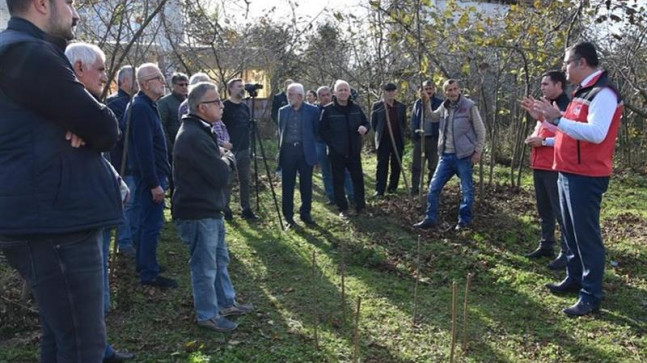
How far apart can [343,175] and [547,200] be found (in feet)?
9.77

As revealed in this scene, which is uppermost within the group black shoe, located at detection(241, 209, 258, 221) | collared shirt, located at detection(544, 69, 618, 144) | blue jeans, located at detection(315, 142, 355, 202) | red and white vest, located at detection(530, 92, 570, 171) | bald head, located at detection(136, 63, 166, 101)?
bald head, located at detection(136, 63, 166, 101)

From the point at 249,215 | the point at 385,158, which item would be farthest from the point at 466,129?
the point at 249,215

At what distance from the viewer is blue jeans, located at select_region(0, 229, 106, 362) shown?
2.15 m

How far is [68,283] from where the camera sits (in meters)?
2.17

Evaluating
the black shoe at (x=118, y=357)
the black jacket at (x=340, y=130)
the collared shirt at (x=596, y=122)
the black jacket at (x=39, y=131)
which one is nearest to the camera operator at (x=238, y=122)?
the black jacket at (x=340, y=130)

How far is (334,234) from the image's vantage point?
23.1ft

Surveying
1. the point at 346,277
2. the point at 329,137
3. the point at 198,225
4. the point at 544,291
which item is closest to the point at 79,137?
the point at 198,225

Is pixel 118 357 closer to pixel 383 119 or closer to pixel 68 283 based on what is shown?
pixel 68 283

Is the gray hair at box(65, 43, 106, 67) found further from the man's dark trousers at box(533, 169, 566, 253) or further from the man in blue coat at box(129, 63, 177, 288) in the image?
the man's dark trousers at box(533, 169, 566, 253)

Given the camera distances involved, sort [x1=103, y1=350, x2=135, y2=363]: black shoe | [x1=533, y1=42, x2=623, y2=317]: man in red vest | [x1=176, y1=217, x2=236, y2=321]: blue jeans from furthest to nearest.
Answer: [x1=533, y1=42, x2=623, y2=317]: man in red vest
[x1=176, y1=217, x2=236, y2=321]: blue jeans
[x1=103, y1=350, x2=135, y2=363]: black shoe

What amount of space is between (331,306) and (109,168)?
9.14 feet

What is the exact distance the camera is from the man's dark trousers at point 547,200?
18.0 ft

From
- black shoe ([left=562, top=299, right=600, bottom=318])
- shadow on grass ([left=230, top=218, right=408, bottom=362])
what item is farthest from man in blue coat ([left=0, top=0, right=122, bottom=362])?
black shoe ([left=562, top=299, right=600, bottom=318])

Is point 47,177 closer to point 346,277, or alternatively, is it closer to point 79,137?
point 79,137
